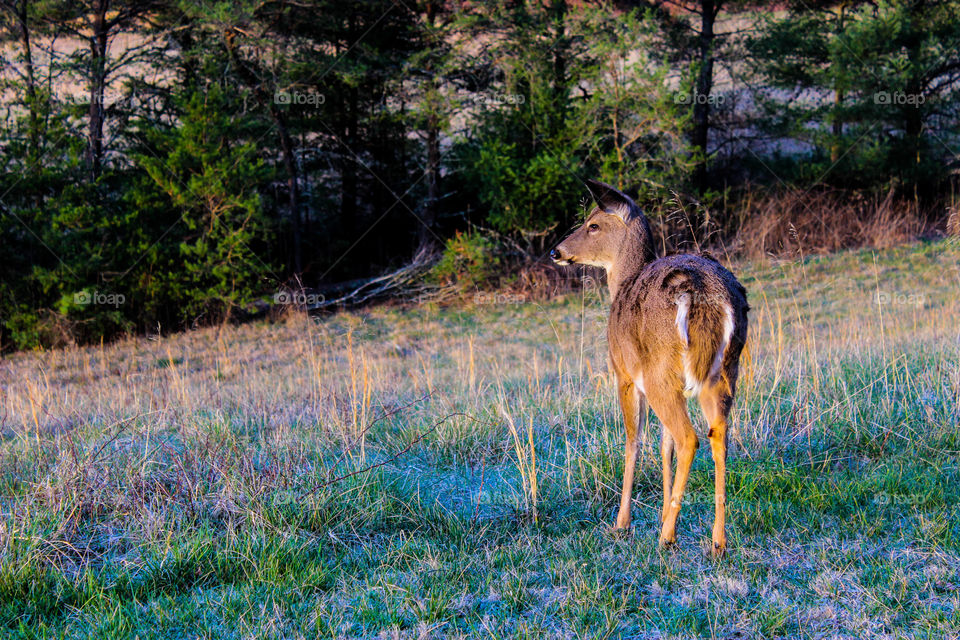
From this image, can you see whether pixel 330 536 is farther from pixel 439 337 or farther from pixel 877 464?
pixel 439 337

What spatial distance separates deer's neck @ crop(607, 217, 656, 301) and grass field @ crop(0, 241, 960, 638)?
118cm

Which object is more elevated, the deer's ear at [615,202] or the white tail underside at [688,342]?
the deer's ear at [615,202]

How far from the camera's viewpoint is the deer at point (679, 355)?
349 cm

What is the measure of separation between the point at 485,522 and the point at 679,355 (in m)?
1.50

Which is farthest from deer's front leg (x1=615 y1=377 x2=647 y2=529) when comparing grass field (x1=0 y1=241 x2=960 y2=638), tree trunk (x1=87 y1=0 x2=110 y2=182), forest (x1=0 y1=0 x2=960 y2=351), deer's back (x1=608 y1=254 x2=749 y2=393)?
tree trunk (x1=87 y1=0 x2=110 y2=182)

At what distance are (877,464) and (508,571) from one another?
274cm

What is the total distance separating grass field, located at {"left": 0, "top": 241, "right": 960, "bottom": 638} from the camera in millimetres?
3250

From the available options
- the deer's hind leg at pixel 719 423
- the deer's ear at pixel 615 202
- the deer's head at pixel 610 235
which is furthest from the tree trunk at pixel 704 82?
the deer's hind leg at pixel 719 423

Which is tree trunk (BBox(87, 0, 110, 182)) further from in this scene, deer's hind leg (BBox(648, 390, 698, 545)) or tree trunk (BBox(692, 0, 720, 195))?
deer's hind leg (BBox(648, 390, 698, 545))

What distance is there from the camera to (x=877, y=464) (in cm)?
478

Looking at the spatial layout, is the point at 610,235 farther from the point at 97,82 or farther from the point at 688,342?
the point at 97,82

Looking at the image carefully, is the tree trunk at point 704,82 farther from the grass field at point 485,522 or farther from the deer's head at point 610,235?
the deer's head at point 610,235

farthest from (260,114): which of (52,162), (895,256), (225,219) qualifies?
(895,256)

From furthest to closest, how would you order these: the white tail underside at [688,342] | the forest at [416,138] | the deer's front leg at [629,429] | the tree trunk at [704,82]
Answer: the tree trunk at [704,82] → the forest at [416,138] → the deer's front leg at [629,429] → the white tail underside at [688,342]
